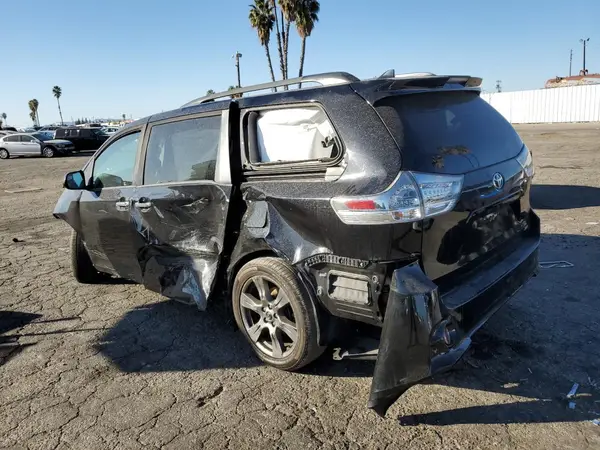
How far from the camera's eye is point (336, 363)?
337 centimetres

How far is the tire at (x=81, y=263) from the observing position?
5.09 metres

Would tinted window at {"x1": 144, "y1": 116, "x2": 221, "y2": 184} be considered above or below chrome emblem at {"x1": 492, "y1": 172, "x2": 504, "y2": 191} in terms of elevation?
Result: above

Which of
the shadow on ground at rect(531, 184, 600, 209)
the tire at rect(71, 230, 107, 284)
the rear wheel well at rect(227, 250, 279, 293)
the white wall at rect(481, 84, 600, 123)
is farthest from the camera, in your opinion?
the white wall at rect(481, 84, 600, 123)

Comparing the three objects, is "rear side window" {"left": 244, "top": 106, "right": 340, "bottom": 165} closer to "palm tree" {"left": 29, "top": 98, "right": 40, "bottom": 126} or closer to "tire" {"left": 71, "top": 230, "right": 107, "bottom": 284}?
"tire" {"left": 71, "top": 230, "right": 107, "bottom": 284}

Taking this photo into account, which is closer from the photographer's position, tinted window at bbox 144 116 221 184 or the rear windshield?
the rear windshield

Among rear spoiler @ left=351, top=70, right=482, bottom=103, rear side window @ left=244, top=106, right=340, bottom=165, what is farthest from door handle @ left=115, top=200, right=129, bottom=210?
rear spoiler @ left=351, top=70, right=482, bottom=103

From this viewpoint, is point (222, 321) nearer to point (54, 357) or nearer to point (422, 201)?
point (54, 357)

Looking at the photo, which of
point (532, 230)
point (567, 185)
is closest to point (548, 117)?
point (567, 185)

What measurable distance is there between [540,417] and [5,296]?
16.1ft

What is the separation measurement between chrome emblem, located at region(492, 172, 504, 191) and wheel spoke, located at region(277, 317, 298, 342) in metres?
1.51

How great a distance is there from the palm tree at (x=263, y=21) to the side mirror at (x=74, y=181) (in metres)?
30.9

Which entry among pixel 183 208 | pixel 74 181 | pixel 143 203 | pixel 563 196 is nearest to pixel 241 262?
pixel 183 208

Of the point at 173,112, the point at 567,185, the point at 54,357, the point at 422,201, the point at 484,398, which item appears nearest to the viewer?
the point at 422,201

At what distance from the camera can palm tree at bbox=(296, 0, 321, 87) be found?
103ft
